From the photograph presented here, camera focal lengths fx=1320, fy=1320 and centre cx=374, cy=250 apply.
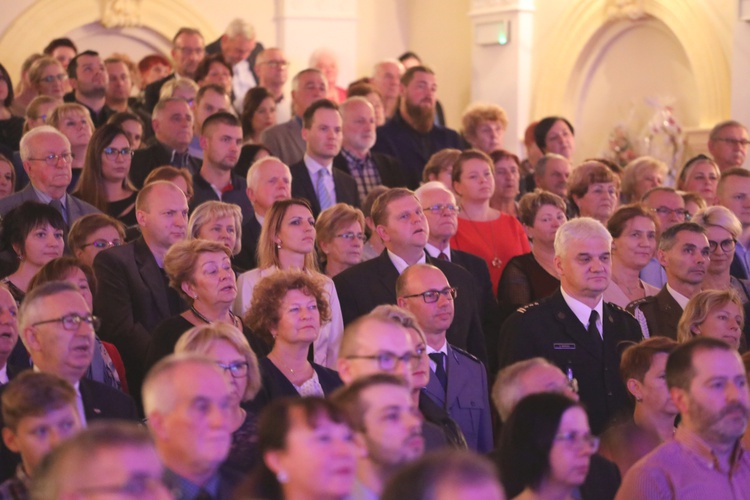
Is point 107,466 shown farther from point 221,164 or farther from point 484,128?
point 484,128

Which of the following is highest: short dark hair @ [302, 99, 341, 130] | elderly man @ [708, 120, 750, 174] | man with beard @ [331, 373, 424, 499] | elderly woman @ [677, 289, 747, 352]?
short dark hair @ [302, 99, 341, 130]

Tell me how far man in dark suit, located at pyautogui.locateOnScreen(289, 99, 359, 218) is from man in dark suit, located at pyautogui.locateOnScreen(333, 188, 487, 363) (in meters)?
1.22

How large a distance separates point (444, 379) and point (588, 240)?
883 millimetres

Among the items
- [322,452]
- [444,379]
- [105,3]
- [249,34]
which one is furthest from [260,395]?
[105,3]

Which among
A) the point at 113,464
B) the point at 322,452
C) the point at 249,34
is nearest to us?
the point at 113,464

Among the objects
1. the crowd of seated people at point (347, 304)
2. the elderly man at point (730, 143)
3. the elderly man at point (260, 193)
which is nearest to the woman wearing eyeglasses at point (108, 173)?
the crowd of seated people at point (347, 304)

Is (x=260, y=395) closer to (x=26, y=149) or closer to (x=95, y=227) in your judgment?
(x=95, y=227)

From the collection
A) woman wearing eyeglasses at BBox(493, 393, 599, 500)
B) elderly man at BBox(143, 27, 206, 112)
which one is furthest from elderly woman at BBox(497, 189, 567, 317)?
elderly man at BBox(143, 27, 206, 112)

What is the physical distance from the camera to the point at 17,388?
11.4ft

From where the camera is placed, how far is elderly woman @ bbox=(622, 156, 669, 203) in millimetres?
7762

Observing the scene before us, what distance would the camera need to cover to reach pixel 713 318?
17.4 ft

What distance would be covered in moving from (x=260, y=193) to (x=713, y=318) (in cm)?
229

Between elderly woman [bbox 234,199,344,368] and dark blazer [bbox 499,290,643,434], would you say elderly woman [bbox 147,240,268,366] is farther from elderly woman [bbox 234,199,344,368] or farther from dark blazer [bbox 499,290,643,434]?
dark blazer [bbox 499,290,643,434]

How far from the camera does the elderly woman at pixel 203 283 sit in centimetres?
490
